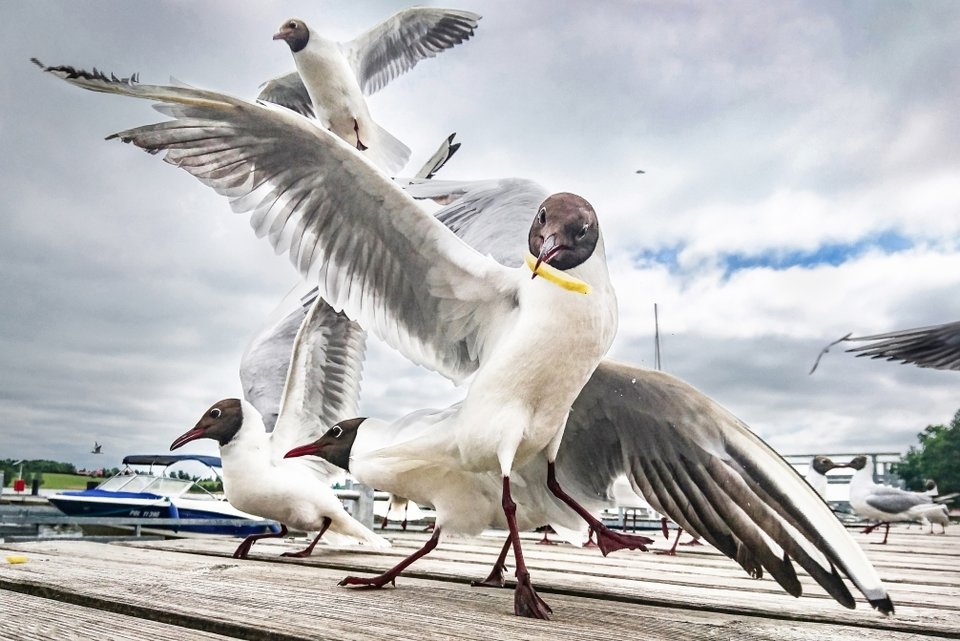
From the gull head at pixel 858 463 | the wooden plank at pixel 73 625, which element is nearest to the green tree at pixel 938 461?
the gull head at pixel 858 463

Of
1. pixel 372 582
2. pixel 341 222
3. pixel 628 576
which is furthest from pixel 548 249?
pixel 628 576

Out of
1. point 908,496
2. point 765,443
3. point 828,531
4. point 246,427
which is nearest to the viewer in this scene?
point 828,531

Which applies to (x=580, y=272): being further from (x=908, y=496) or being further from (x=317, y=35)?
(x=908, y=496)

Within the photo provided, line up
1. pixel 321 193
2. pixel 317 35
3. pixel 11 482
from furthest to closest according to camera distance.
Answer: pixel 11 482 → pixel 317 35 → pixel 321 193

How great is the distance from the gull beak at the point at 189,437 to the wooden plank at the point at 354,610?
97 centimetres

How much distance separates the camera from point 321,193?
1.90 m

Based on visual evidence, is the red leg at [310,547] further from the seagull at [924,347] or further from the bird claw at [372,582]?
the seagull at [924,347]

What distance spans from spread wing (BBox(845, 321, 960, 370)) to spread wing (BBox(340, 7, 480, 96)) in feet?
13.5

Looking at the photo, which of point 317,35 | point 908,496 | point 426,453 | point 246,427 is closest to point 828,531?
point 426,453

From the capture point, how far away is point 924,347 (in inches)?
133

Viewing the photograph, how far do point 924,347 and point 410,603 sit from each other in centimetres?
278

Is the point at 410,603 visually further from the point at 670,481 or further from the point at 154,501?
the point at 154,501

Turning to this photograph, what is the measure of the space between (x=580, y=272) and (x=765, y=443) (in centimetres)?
56

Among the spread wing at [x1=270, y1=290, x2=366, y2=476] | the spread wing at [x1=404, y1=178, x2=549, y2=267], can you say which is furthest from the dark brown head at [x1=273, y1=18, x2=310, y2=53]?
the spread wing at [x1=404, y1=178, x2=549, y2=267]
